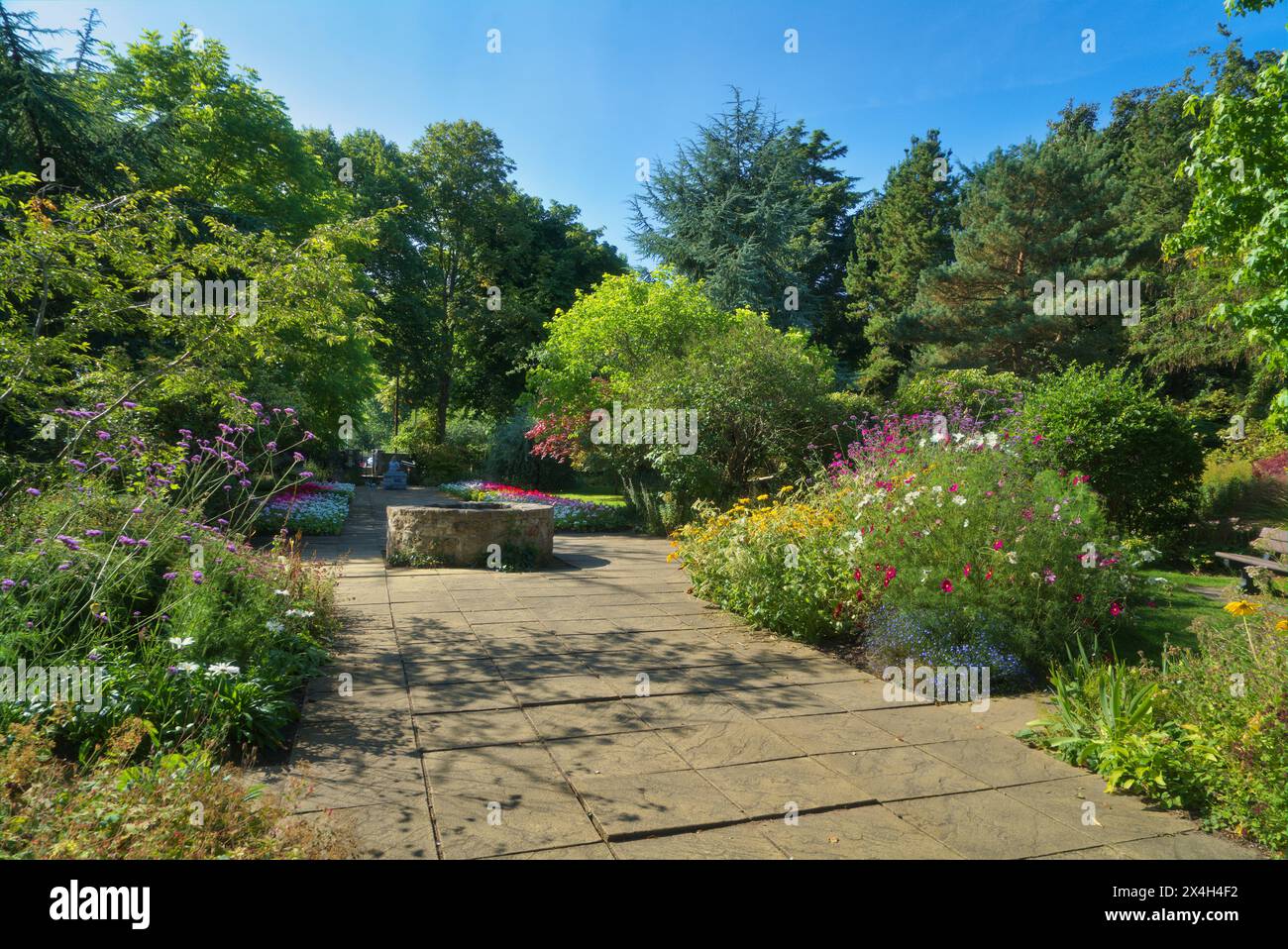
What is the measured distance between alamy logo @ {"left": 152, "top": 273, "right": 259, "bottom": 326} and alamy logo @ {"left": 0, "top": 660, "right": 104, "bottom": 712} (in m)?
3.44

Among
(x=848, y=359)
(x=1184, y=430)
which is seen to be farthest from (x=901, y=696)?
(x=848, y=359)

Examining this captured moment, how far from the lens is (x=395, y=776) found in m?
3.44

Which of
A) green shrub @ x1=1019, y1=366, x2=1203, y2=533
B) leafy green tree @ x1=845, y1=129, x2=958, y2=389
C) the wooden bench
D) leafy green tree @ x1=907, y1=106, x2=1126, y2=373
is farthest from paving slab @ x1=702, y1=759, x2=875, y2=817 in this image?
leafy green tree @ x1=845, y1=129, x2=958, y2=389

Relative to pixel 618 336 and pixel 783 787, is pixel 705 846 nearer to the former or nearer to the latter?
pixel 783 787

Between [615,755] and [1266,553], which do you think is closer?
[615,755]

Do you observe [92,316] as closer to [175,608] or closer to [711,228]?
[175,608]

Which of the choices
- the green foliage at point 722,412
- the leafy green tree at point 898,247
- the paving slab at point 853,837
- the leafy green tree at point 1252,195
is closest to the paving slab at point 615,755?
the paving slab at point 853,837

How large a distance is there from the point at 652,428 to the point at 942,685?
8.94 metres

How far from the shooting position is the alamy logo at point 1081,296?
71.7 feet

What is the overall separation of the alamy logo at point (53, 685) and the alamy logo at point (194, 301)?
3.44 m

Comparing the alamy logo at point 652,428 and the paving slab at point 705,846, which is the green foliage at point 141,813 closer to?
the paving slab at point 705,846

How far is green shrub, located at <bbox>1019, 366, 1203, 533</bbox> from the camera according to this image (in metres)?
9.72
